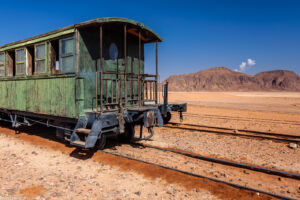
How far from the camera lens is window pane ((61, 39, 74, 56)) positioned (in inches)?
242

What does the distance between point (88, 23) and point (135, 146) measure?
417cm

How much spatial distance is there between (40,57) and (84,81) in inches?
95.0

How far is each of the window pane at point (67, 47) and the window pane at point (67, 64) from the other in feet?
0.60

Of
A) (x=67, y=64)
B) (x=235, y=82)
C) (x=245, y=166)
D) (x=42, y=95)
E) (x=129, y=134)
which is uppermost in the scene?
(x=235, y=82)

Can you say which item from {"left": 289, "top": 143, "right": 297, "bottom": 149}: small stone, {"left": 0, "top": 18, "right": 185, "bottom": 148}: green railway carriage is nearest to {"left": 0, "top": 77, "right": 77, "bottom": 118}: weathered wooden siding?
{"left": 0, "top": 18, "right": 185, "bottom": 148}: green railway carriage

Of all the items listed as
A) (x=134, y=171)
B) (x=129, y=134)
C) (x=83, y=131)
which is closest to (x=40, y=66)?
(x=83, y=131)

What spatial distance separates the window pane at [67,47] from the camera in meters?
6.14

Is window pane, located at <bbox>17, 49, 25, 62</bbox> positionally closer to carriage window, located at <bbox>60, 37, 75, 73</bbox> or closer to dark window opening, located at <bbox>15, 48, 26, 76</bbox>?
dark window opening, located at <bbox>15, 48, 26, 76</bbox>

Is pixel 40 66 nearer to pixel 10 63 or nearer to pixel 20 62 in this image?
pixel 20 62

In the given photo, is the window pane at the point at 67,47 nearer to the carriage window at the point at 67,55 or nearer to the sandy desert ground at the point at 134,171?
the carriage window at the point at 67,55

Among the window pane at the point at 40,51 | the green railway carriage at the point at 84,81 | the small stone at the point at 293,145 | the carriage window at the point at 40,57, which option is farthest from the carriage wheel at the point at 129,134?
the small stone at the point at 293,145

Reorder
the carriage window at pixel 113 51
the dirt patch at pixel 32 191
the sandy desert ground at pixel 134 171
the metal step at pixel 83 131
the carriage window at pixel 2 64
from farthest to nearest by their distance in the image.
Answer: the carriage window at pixel 2 64, the carriage window at pixel 113 51, the metal step at pixel 83 131, the sandy desert ground at pixel 134 171, the dirt patch at pixel 32 191

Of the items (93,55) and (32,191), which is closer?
(32,191)

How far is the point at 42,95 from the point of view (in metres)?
6.97
